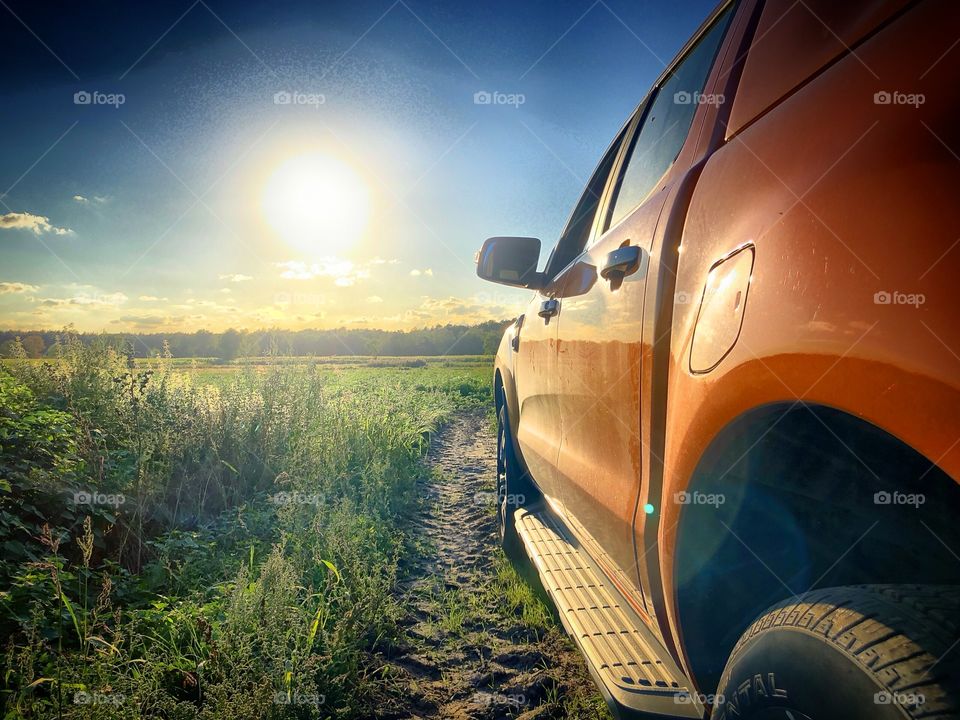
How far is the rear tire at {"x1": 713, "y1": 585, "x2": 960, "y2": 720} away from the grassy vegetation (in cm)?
178

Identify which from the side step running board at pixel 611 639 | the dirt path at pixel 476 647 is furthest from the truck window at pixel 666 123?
the dirt path at pixel 476 647

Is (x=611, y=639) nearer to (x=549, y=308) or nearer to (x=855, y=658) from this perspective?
(x=855, y=658)

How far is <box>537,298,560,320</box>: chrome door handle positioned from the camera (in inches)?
99.3

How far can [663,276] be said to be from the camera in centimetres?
134

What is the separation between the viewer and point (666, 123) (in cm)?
194

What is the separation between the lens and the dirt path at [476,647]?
2229 millimetres

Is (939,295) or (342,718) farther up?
(939,295)

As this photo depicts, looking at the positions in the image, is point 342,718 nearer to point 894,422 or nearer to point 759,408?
point 759,408

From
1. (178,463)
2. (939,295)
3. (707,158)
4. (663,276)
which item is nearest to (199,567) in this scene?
(178,463)

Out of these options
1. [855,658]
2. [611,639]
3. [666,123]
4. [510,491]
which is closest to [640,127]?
[666,123]

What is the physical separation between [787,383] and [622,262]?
0.81 metres

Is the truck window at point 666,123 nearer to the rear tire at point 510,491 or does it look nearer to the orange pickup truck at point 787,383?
the orange pickup truck at point 787,383

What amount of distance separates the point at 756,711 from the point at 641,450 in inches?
24.0

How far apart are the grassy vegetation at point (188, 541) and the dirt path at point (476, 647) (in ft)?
0.38
